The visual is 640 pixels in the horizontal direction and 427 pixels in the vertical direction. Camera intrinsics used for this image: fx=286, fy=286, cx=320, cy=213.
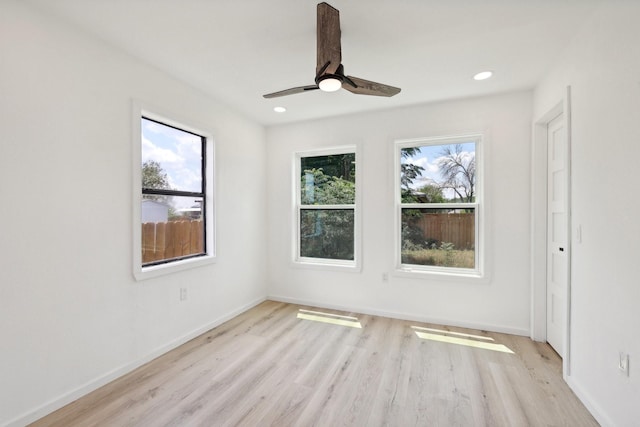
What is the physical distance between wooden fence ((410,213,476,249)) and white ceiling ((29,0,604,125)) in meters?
1.39

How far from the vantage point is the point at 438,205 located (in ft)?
11.2

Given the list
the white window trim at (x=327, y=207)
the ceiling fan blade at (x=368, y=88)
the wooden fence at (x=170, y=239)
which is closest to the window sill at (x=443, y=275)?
the white window trim at (x=327, y=207)

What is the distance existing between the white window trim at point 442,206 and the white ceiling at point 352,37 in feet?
1.99

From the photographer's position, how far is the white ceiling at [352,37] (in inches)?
69.7

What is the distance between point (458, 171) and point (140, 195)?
3.30 m

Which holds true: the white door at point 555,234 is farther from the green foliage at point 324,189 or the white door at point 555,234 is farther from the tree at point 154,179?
the tree at point 154,179

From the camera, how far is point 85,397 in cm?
202

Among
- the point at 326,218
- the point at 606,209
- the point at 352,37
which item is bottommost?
the point at 326,218

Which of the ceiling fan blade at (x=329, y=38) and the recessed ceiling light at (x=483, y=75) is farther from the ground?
the recessed ceiling light at (x=483, y=75)

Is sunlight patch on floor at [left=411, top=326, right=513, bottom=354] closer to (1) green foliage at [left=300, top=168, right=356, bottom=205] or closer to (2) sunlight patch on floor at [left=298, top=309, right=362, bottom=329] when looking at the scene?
(2) sunlight patch on floor at [left=298, top=309, right=362, bottom=329]

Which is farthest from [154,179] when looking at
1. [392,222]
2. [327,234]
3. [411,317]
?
[411,317]

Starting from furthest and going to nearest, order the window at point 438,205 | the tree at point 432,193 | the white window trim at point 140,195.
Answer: the tree at point 432,193 < the window at point 438,205 < the white window trim at point 140,195

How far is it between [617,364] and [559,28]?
7.05 ft

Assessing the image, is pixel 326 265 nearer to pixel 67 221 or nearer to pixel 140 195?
pixel 140 195
